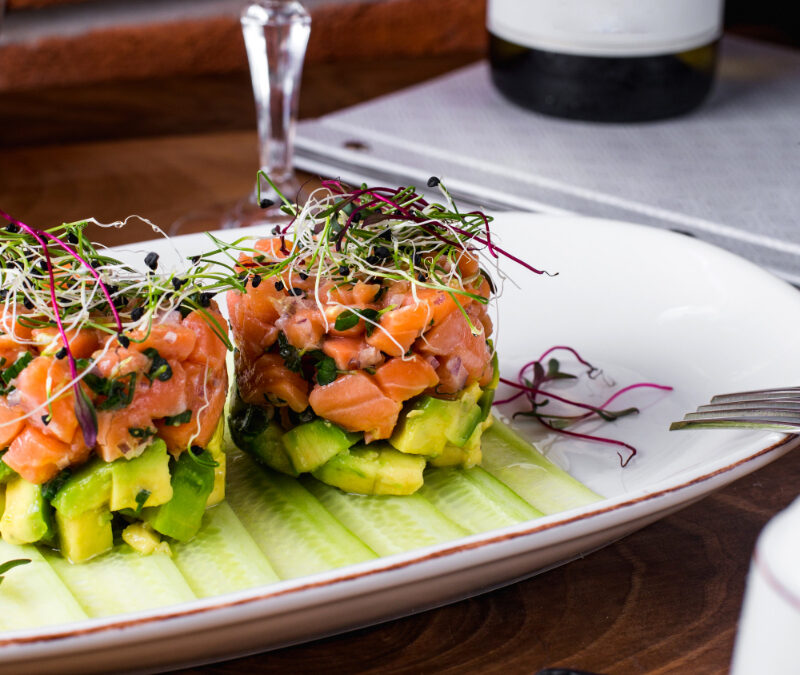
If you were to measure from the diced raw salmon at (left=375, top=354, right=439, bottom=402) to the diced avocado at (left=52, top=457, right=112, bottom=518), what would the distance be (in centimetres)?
35

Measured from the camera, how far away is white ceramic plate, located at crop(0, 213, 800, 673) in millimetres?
1026

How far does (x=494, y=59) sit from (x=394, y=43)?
1531 millimetres

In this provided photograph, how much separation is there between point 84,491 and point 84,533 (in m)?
0.06

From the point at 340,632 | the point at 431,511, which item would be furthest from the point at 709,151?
the point at 340,632

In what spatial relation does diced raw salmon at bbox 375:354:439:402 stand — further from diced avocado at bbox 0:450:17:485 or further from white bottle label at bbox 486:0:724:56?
white bottle label at bbox 486:0:724:56

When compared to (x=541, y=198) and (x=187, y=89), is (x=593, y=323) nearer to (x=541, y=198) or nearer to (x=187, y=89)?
(x=541, y=198)

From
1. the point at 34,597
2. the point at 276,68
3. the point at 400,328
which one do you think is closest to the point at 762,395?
the point at 400,328

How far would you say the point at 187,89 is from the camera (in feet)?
11.3

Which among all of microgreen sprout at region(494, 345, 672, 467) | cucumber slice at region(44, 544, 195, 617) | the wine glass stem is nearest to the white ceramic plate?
microgreen sprout at region(494, 345, 672, 467)

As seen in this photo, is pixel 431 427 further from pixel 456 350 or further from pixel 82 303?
pixel 82 303

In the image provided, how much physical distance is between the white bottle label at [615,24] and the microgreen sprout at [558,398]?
41.7 inches

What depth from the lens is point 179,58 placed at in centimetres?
405

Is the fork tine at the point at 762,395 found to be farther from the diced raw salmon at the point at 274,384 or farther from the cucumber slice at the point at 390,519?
the diced raw salmon at the point at 274,384

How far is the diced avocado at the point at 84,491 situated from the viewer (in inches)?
49.4
